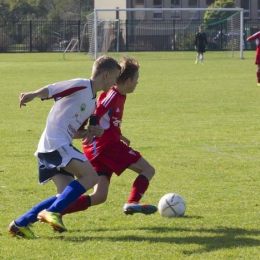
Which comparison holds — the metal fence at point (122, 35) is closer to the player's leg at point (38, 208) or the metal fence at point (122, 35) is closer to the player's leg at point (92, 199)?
the player's leg at point (92, 199)

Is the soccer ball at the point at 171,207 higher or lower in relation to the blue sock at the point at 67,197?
lower

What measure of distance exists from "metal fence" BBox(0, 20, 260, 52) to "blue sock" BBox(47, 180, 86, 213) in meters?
41.5

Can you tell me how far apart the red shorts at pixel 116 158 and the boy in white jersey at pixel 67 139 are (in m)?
0.49

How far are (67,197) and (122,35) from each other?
41.9 metres

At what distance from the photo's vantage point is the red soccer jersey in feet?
19.4

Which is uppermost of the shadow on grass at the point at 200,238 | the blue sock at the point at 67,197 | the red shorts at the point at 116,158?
the red shorts at the point at 116,158

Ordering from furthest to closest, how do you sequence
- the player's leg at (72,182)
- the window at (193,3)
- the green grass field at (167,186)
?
the window at (193,3) < the player's leg at (72,182) < the green grass field at (167,186)

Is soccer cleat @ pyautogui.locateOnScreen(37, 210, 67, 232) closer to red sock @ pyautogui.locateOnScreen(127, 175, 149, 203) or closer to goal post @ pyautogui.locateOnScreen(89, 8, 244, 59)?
red sock @ pyautogui.locateOnScreen(127, 175, 149, 203)

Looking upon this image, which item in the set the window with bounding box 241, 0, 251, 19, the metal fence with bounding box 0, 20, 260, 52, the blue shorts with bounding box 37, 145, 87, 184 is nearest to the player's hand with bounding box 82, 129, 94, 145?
the blue shorts with bounding box 37, 145, 87, 184

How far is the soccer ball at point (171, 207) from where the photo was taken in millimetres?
6055

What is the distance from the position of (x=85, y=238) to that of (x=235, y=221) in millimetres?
1283

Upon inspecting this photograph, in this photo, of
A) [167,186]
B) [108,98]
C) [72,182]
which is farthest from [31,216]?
[167,186]

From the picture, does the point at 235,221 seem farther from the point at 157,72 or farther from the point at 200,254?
the point at 157,72

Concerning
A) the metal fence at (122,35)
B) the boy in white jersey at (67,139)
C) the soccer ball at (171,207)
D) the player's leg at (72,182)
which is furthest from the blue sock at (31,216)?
the metal fence at (122,35)
